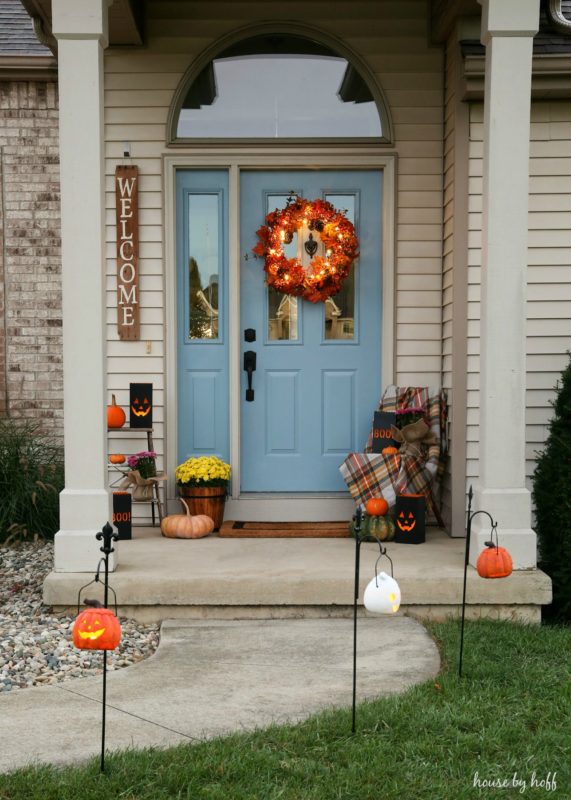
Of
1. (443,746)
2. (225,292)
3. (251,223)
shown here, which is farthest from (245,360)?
(443,746)

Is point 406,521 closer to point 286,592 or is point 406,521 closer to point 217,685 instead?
point 286,592

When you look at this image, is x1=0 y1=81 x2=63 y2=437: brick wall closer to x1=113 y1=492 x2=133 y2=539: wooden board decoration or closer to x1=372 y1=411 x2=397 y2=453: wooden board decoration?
x1=113 y1=492 x2=133 y2=539: wooden board decoration

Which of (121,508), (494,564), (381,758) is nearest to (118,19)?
(121,508)

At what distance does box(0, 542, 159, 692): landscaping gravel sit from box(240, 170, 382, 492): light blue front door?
1.79 m

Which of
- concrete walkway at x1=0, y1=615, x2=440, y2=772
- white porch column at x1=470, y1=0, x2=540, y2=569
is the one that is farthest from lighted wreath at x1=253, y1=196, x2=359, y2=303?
concrete walkway at x1=0, y1=615, x2=440, y2=772

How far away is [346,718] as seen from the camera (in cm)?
303

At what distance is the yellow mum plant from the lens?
220 inches

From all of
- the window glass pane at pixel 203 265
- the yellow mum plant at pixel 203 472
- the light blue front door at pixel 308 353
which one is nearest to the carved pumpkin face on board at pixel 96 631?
the yellow mum plant at pixel 203 472

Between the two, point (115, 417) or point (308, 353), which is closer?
point (115, 417)

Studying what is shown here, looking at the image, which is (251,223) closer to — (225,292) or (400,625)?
(225,292)

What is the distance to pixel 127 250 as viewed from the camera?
5824 millimetres

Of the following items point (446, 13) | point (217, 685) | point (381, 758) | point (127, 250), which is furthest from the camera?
point (127, 250)

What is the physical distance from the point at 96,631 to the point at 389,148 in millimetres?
4229

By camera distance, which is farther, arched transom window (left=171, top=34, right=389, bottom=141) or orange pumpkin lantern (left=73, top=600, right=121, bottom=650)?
arched transom window (left=171, top=34, right=389, bottom=141)
